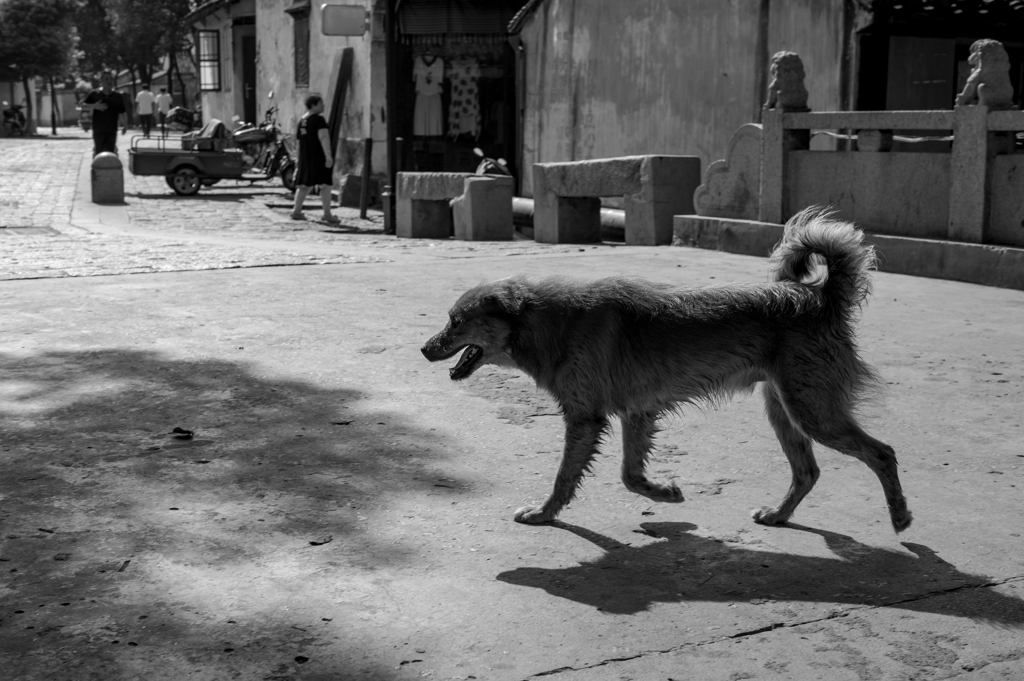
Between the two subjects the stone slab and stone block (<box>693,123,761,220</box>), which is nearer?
stone block (<box>693,123,761,220</box>)

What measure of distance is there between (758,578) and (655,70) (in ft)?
40.7

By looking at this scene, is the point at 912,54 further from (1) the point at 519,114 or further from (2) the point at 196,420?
(2) the point at 196,420

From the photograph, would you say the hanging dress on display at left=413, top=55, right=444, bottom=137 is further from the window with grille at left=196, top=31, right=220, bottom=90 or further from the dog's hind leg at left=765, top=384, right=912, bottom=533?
the dog's hind leg at left=765, top=384, right=912, bottom=533

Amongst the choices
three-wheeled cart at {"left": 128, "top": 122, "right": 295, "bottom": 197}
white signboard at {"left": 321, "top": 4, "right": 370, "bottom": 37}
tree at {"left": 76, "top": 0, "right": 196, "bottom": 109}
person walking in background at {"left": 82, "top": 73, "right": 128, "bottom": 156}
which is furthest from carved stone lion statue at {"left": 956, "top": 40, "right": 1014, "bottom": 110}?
tree at {"left": 76, "top": 0, "right": 196, "bottom": 109}

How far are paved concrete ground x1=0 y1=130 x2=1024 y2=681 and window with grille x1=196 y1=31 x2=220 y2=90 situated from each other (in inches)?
1198

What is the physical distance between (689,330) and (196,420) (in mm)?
2510

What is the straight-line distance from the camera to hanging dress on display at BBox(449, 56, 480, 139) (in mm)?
21344

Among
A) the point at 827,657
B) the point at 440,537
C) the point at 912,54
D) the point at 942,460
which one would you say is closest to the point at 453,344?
the point at 440,537

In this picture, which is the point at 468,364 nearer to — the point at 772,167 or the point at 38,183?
the point at 772,167

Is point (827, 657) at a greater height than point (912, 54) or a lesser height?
lesser

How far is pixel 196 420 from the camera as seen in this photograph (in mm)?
5449

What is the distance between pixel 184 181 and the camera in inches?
855

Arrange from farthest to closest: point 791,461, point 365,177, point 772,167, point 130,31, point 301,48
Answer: point 130,31, point 301,48, point 365,177, point 772,167, point 791,461

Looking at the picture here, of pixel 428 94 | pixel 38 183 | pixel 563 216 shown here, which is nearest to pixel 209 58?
pixel 38 183
